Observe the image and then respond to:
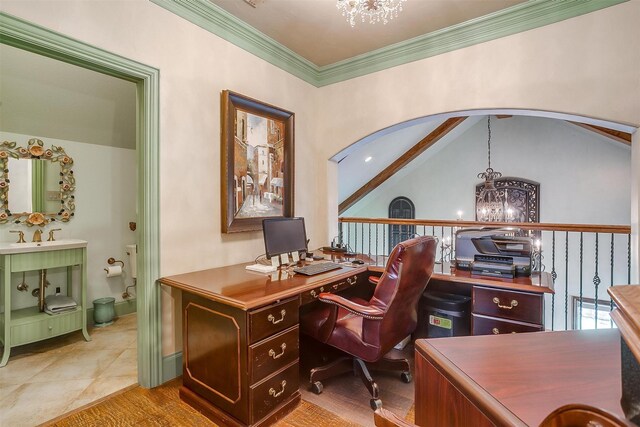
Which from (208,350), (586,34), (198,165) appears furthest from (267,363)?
(586,34)

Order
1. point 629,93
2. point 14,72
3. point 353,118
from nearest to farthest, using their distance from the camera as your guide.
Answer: point 629,93, point 14,72, point 353,118

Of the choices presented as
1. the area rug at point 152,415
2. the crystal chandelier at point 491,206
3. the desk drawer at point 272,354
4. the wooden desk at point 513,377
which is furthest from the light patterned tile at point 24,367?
the crystal chandelier at point 491,206

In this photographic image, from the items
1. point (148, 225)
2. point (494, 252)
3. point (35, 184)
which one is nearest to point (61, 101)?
point (35, 184)

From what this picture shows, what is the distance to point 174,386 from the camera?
220 cm

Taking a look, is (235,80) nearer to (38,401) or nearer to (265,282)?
(265,282)

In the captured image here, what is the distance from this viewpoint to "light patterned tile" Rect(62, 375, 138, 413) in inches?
79.4

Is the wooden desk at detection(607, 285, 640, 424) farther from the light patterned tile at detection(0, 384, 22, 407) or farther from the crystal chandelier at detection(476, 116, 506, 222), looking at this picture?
the crystal chandelier at detection(476, 116, 506, 222)

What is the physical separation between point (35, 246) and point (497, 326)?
3.85 meters

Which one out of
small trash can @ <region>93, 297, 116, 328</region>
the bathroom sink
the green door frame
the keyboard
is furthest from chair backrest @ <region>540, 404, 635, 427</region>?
small trash can @ <region>93, 297, 116, 328</region>

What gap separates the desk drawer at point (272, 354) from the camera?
170 centimetres

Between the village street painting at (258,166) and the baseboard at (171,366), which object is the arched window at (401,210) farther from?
the baseboard at (171,366)

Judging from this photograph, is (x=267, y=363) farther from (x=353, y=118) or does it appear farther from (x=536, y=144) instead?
(x=536, y=144)

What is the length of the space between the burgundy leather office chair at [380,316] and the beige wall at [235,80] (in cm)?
111

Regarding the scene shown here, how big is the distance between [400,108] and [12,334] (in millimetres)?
3966
